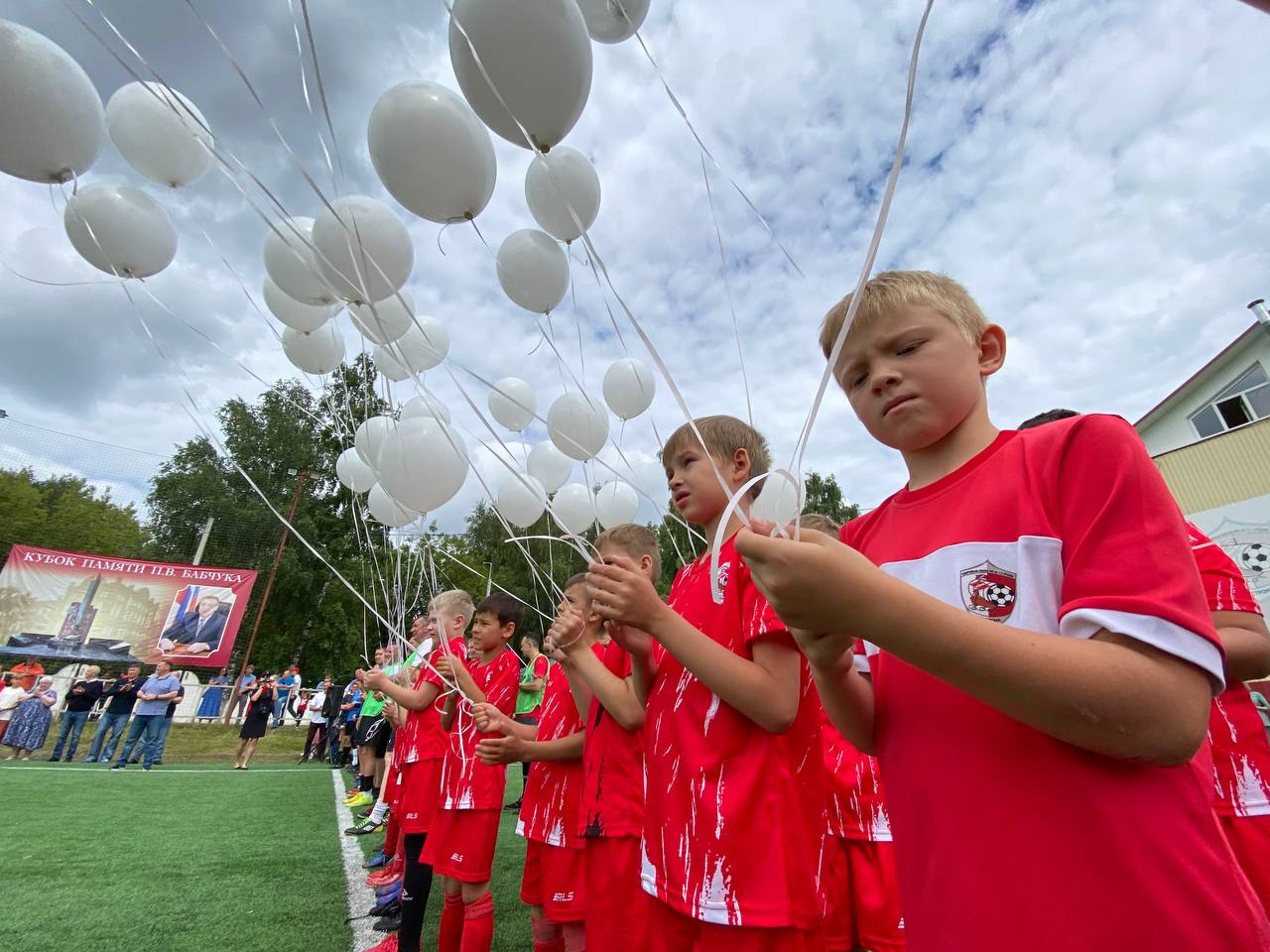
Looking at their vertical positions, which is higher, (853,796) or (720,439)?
(720,439)

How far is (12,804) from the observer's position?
6.32 m

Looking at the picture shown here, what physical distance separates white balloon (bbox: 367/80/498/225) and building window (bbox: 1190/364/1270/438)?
52.5ft

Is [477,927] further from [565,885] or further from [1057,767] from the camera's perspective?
[1057,767]

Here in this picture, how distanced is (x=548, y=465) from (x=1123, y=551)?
523 centimetres

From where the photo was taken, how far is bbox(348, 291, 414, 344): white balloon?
3.15 metres

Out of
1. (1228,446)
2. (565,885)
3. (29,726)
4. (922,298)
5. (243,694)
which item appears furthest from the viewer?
(243,694)

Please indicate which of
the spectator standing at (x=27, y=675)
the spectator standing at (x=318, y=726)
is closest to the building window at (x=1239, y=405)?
the spectator standing at (x=318, y=726)

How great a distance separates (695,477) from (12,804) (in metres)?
8.85

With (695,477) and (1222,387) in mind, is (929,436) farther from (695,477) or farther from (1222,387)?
(1222,387)

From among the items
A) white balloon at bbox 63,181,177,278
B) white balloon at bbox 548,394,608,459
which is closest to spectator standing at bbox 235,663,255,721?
white balloon at bbox 548,394,608,459

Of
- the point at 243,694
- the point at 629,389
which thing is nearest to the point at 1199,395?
the point at 629,389

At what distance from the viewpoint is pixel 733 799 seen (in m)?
1.26

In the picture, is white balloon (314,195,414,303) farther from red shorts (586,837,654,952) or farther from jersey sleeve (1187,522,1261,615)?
jersey sleeve (1187,522,1261,615)

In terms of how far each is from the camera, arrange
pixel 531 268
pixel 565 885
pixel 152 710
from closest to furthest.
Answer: pixel 565 885 < pixel 531 268 < pixel 152 710
